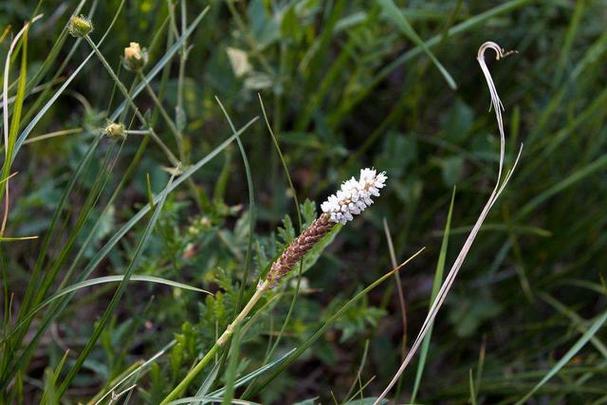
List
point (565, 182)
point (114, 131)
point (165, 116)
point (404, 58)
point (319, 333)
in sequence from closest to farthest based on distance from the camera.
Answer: point (319, 333), point (114, 131), point (165, 116), point (565, 182), point (404, 58)

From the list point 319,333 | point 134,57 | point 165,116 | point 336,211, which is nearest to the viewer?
point 336,211

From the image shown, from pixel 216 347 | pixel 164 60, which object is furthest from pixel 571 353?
pixel 164 60

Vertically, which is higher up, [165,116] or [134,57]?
[134,57]

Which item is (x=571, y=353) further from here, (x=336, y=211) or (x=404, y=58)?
(x=404, y=58)

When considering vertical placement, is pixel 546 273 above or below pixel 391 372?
above

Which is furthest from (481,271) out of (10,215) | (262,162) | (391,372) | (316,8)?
(10,215)

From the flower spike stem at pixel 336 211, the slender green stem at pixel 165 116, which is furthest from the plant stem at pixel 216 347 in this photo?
the slender green stem at pixel 165 116

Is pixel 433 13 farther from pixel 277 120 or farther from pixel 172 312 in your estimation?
pixel 172 312

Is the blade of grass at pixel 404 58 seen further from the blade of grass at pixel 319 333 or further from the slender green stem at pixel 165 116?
the blade of grass at pixel 319 333

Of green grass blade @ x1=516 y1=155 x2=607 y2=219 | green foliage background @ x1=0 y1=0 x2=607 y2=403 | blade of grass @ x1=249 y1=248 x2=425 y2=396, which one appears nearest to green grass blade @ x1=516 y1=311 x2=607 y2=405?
blade of grass @ x1=249 y1=248 x2=425 y2=396
